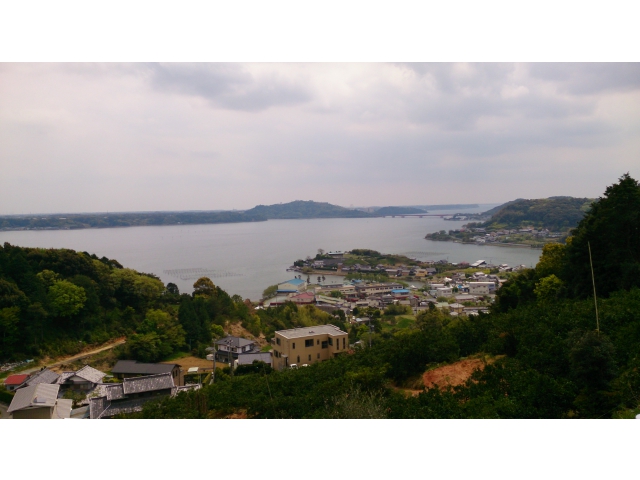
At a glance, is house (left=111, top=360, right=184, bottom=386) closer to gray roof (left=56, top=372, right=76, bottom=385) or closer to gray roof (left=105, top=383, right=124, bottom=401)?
gray roof (left=56, top=372, right=76, bottom=385)

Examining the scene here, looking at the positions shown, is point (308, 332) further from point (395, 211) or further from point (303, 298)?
point (395, 211)

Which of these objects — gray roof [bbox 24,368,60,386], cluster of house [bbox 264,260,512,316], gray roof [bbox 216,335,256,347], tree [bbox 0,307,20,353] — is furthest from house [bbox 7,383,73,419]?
cluster of house [bbox 264,260,512,316]

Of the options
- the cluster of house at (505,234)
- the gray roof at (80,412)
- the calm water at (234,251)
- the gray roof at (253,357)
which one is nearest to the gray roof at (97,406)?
the gray roof at (80,412)

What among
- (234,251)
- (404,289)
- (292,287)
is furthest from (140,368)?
(234,251)

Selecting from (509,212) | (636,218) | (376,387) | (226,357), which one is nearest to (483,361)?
(376,387)

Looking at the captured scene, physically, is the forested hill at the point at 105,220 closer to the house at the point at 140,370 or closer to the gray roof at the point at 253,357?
the house at the point at 140,370

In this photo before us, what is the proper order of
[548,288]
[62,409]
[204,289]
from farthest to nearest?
[204,289], [548,288], [62,409]

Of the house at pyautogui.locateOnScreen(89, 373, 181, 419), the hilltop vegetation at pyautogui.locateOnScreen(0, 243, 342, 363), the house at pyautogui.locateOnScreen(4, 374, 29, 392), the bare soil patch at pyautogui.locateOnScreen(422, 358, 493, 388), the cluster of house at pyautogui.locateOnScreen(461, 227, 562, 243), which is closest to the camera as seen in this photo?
the bare soil patch at pyautogui.locateOnScreen(422, 358, 493, 388)

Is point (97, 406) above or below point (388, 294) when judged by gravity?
above
